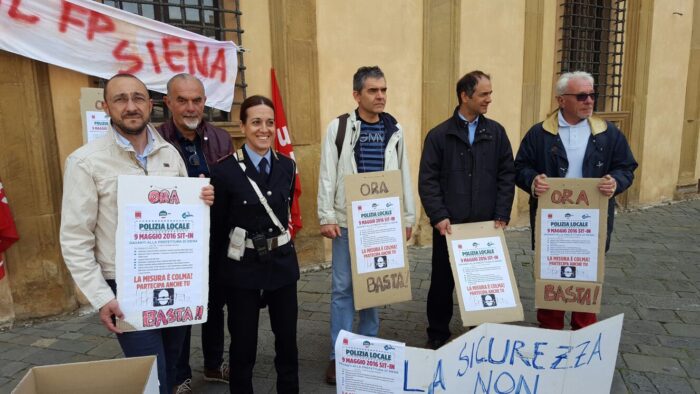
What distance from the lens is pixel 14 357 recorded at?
371cm

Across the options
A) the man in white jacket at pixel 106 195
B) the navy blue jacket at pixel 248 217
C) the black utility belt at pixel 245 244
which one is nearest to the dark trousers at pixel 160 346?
the man in white jacket at pixel 106 195

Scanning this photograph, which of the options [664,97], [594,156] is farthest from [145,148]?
→ [664,97]

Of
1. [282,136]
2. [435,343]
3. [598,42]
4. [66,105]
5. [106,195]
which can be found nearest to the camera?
[106,195]

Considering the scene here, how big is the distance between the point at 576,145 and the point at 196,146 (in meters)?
2.59

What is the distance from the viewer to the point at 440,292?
3.61m

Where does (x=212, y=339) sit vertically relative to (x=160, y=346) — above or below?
below

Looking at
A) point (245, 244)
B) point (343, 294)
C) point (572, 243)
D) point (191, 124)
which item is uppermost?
point (191, 124)

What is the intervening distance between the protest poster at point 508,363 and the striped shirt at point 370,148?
1304 mm

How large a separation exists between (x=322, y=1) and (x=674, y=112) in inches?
305

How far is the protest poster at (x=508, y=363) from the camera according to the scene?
2162 millimetres

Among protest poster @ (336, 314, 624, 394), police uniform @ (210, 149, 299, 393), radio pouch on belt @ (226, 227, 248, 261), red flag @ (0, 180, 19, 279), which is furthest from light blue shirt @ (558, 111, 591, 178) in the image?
red flag @ (0, 180, 19, 279)

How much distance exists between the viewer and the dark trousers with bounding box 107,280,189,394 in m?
2.21

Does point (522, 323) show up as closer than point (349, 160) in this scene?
No

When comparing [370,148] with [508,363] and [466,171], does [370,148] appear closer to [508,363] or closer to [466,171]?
[466,171]
